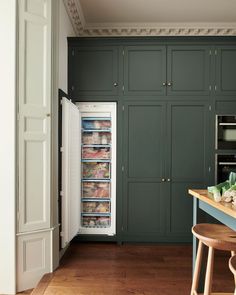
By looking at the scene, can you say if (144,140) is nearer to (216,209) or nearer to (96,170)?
(96,170)

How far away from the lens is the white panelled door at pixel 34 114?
95.4 inches

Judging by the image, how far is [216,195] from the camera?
1.79 m

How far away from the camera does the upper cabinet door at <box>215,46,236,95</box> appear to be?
3.41m

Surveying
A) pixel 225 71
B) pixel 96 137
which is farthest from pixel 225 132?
pixel 96 137

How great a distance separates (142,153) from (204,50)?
60.2 inches

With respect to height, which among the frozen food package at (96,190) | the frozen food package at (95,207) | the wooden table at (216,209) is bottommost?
the frozen food package at (95,207)

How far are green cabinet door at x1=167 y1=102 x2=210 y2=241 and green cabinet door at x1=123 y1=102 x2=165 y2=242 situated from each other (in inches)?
6.0

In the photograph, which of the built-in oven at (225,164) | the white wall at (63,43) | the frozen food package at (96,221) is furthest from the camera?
the frozen food package at (96,221)

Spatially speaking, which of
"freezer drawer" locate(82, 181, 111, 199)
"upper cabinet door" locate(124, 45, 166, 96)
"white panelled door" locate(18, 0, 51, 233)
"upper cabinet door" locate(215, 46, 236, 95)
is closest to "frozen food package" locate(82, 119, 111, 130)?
"upper cabinet door" locate(124, 45, 166, 96)

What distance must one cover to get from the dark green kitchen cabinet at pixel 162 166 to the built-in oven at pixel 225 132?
5.4 inches

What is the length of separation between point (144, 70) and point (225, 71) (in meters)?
1.03

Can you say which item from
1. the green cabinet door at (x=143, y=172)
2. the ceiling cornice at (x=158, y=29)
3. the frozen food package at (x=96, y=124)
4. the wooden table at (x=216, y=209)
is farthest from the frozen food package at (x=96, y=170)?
the ceiling cornice at (x=158, y=29)
